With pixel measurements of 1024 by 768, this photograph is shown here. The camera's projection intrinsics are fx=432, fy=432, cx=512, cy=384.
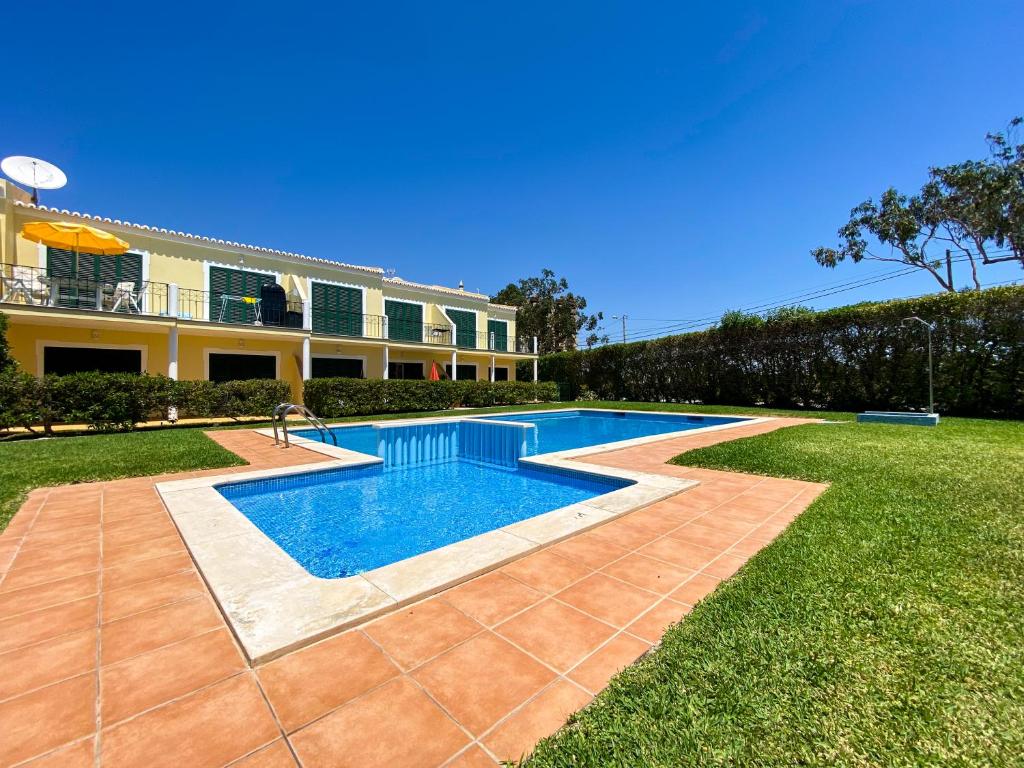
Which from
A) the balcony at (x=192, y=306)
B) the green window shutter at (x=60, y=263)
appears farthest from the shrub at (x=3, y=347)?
the green window shutter at (x=60, y=263)

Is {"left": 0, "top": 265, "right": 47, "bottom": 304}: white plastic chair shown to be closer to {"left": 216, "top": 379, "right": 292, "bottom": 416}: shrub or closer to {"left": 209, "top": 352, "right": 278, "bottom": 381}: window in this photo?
{"left": 209, "top": 352, "right": 278, "bottom": 381}: window

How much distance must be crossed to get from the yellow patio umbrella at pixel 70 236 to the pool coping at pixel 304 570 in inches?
386

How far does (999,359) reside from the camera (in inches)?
473

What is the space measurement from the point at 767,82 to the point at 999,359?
1004 centimetres

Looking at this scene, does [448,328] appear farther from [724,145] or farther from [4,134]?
[4,134]

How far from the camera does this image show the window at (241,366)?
15.0 metres

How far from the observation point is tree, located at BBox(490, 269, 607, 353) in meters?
38.1

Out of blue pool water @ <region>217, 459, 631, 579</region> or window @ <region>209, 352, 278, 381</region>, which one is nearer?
blue pool water @ <region>217, 459, 631, 579</region>

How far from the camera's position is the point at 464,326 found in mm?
22828

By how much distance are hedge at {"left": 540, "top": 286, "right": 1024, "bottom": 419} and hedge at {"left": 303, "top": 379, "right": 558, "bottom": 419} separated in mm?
6905

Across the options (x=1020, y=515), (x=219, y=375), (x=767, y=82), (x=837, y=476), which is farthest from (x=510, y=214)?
(x=1020, y=515)

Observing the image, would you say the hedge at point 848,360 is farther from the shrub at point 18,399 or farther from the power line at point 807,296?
the shrub at point 18,399

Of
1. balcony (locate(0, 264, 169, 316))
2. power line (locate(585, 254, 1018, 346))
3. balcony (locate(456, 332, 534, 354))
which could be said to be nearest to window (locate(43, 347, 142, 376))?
balcony (locate(0, 264, 169, 316))

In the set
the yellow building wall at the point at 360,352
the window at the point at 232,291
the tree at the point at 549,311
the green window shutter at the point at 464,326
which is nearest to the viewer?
the window at the point at 232,291
